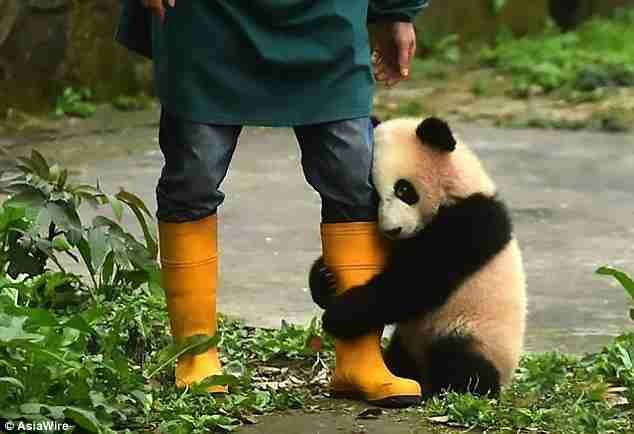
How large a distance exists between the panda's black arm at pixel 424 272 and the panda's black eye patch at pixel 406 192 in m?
0.08

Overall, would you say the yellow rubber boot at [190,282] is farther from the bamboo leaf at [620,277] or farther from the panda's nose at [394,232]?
the bamboo leaf at [620,277]

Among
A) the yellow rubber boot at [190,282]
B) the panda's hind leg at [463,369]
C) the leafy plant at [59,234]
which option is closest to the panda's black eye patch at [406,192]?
the panda's hind leg at [463,369]

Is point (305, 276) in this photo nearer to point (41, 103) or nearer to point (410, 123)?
point (410, 123)

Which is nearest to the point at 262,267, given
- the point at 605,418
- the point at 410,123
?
the point at 410,123

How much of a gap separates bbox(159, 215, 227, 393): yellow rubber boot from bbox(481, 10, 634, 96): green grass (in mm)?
6345

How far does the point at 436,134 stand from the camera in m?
3.84

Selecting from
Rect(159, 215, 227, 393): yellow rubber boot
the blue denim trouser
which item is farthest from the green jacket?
Rect(159, 215, 227, 393): yellow rubber boot

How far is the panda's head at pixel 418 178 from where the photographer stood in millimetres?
3811

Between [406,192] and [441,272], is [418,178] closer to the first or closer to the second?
[406,192]

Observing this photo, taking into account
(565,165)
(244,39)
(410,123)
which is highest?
(244,39)

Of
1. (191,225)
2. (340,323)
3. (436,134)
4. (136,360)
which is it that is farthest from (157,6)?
(136,360)

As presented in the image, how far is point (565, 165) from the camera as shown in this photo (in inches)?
307

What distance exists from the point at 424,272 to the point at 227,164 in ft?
1.86

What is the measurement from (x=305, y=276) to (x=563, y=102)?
4.51m
